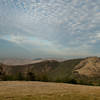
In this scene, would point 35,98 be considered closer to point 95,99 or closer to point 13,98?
point 13,98

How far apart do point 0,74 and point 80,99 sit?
24.0 metres

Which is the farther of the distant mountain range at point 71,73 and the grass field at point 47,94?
the distant mountain range at point 71,73

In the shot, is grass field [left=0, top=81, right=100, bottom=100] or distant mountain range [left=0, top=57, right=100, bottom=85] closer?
grass field [left=0, top=81, right=100, bottom=100]

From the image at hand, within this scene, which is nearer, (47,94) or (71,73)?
(47,94)

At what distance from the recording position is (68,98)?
23.9 ft

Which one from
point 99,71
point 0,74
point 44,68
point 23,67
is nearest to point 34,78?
point 0,74

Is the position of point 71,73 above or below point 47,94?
below

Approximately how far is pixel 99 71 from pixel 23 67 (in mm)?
99793

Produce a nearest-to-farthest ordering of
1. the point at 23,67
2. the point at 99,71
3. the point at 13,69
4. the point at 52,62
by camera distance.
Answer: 1. the point at 99,71
2. the point at 13,69
3. the point at 23,67
4. the point at 52,62

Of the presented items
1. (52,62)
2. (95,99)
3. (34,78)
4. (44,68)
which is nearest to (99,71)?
(34,78)

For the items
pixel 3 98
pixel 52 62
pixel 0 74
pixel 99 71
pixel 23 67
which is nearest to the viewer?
pixel 3 98

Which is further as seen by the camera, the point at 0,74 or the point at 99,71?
the point at 99,71

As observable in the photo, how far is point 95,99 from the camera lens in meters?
7.27

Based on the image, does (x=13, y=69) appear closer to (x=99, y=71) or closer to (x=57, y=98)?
(x=99, y=71)
